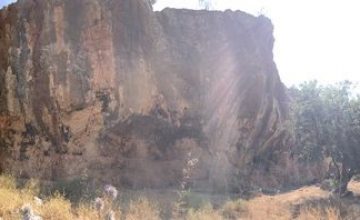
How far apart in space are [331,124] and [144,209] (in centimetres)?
1108

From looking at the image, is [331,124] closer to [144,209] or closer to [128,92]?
[128,92]

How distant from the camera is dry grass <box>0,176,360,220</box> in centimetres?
1012

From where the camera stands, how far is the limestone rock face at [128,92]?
18875mm

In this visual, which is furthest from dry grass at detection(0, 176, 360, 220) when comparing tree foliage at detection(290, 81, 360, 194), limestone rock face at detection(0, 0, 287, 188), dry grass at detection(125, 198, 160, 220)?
limestone rock face at detection(0, 0, 287, 188)

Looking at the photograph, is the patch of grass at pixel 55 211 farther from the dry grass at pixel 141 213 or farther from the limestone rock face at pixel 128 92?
the limestone rock face at pixel 128 92

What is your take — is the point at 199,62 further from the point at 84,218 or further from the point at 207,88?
the point at 84,218

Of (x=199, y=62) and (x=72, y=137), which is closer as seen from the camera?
(x=72, y=137)

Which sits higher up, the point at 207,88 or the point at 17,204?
the point at 207,88

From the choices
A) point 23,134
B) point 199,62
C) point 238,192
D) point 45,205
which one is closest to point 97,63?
point 23,134

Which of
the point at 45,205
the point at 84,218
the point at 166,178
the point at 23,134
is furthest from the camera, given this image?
the point at 166,178

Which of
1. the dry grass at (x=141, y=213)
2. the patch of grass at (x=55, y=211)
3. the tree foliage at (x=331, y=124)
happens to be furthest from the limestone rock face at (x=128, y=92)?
the patch of grass at (x=55, y=211)

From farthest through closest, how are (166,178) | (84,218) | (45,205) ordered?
(166,178), (45,205), (84,218)

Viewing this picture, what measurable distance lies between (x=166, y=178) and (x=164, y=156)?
101 cm

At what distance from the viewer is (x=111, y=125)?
1989 cm
